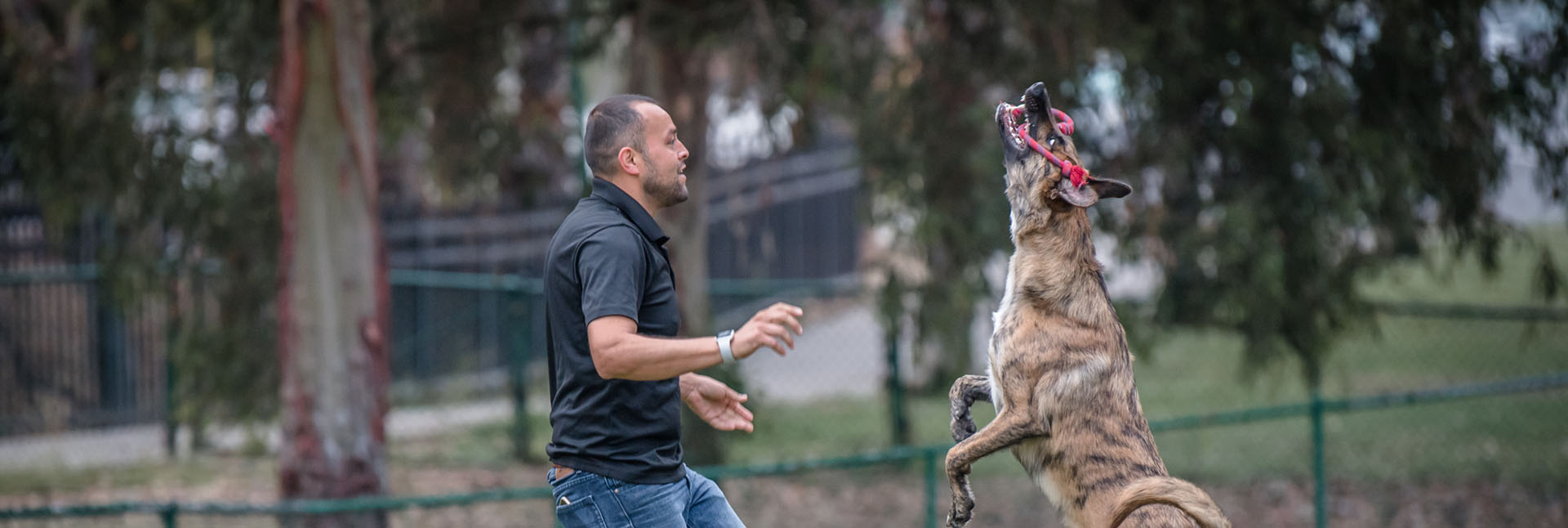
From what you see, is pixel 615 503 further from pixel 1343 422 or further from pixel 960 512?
pixel 1343 422

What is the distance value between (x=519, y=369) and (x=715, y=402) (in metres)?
6.99

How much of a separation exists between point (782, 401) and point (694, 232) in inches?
151

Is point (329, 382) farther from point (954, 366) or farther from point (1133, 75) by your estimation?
point (954, 366)

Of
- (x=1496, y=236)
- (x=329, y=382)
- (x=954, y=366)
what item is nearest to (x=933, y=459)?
(x=329, y=382)

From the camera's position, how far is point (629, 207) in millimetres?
3527

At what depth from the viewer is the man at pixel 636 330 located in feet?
11.1

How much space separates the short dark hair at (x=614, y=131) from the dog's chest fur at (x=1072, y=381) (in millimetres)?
1176

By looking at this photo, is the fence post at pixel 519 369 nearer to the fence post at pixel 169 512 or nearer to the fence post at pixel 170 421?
the fence post at pixel 170 421

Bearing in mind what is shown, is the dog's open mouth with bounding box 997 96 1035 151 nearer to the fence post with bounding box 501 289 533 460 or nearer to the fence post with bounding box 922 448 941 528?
the fence post with bounding box 922 448 941 528

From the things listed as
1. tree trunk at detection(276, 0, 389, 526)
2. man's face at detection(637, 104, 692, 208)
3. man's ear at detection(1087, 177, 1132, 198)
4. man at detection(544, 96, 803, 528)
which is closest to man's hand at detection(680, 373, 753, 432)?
man at detection(544, 96, 803, 528)

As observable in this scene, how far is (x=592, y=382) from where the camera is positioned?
3.44m

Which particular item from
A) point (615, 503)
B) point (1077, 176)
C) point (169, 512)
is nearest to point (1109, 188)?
point (1077, 176)

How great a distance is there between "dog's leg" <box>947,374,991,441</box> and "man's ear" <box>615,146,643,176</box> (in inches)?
44.4

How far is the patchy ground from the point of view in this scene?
8836mm
